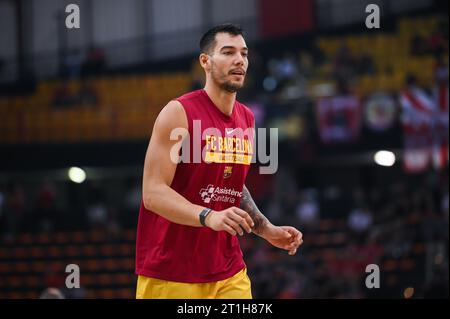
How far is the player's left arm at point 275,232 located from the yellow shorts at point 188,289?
395mm

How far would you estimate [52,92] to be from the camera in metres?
25.9

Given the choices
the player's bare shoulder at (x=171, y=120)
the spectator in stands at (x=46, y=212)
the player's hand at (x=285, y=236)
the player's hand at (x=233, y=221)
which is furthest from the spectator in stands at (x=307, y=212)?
the player's hand at (x=233, y=221)

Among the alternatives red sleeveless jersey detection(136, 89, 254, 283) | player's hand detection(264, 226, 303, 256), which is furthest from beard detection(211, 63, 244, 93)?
player's hand detection(264, 226, 303, 256)

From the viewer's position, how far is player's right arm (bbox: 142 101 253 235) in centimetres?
504

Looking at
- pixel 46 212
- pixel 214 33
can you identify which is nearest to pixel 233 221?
pixel 214 33

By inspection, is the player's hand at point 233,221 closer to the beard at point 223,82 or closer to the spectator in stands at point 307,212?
the beard at point 223,82

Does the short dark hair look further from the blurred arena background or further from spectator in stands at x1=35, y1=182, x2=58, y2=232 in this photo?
spectator in stands at x1=35, y1=182, x2=58, y2=232

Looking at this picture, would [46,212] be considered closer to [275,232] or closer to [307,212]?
[307,212]

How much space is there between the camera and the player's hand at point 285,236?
558 cm
